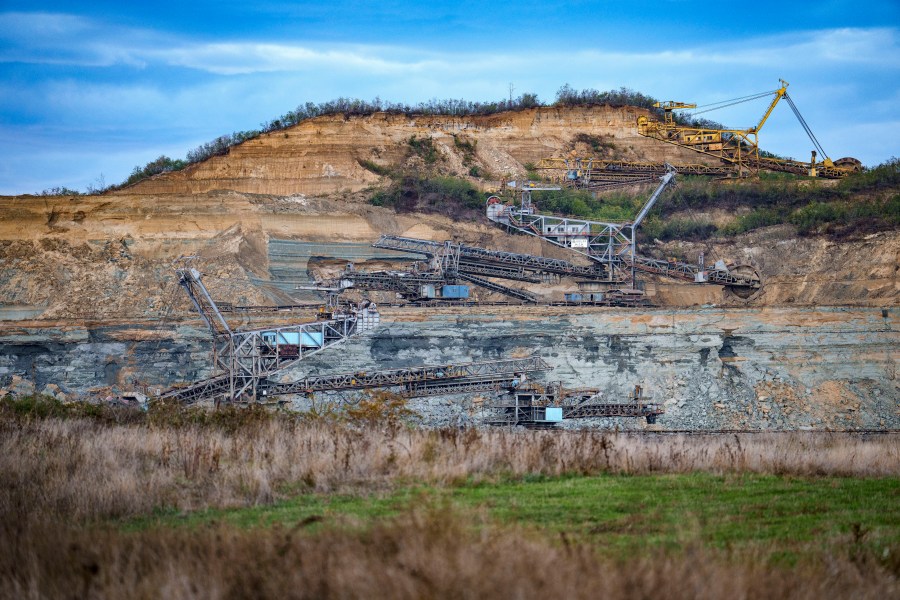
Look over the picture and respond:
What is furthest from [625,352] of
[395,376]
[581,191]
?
[581,191]

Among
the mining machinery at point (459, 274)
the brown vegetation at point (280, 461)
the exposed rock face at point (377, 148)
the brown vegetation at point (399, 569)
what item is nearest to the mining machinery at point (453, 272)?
the mining machinery at point (459, 274)

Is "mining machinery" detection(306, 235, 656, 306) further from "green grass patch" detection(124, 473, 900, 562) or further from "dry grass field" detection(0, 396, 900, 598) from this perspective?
"green grass patch" detection(124, 473, 900, 562)

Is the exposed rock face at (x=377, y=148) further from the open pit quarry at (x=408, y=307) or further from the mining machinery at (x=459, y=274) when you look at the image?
the mining machinery at (x=459, y=274)

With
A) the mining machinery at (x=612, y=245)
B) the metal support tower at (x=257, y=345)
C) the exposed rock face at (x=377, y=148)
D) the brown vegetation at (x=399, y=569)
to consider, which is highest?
the exposed rock face at (x=377, y=148)

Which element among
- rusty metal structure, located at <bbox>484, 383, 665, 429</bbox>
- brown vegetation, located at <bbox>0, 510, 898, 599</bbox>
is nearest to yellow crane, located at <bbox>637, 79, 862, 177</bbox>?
rusty metal structure, located at <bbox>484, 383, 665, 429</bbox>

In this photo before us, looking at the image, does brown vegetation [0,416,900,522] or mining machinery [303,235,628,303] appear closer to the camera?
brown vegetation [0,416,900,522]

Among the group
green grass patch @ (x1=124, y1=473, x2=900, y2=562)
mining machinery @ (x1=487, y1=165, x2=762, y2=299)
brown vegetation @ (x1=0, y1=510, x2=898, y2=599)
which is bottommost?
green grass patch @ (x1=124, y1=473, x2=900, y2=562)
